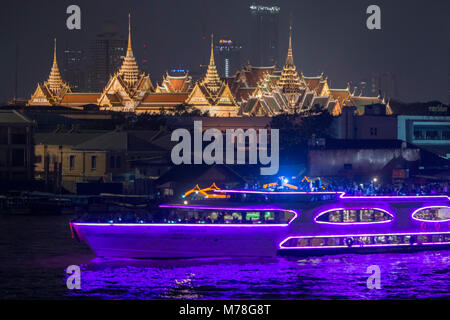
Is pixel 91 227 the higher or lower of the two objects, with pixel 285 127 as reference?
lower

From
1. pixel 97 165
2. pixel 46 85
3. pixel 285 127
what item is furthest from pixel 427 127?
pixel 46 85

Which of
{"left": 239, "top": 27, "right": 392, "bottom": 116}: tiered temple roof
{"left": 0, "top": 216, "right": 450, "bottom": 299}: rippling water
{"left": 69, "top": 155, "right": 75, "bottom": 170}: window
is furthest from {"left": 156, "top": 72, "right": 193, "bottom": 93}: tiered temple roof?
{"left": 0, "top": 216, "right": 450, "bottom": 299}: rippling water

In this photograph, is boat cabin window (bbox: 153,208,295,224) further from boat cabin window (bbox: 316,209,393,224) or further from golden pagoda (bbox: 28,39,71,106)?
golden pagoda (bbox: 28,39,71,106)

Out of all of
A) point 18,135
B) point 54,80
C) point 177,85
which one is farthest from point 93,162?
point 54,80

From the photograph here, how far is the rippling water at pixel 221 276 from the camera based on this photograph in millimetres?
33250

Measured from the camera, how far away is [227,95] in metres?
124

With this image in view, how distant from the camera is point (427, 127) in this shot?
75.8m

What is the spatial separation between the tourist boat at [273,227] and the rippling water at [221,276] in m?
0.45

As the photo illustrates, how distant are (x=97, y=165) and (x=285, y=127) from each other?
18136mm

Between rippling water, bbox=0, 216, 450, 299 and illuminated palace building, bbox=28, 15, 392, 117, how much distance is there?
72994 millimetres

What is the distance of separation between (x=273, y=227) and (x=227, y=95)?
85.9 meters

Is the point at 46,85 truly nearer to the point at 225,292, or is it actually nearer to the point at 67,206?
the point at 67,206

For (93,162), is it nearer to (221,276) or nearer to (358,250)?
(358,250)

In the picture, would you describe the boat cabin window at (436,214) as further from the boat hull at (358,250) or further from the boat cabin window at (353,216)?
the boat cabin window at (353,216)
